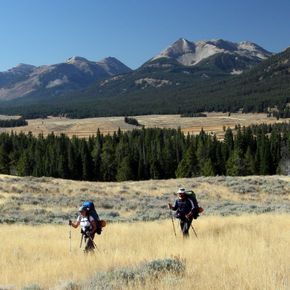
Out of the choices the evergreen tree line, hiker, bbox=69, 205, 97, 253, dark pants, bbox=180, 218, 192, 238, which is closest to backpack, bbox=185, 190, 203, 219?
dark pants, bbox=180, 218, 192, 238

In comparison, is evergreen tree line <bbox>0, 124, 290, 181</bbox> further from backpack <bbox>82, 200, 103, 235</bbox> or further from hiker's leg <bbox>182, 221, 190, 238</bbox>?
backpack <bbox>82, 200, 103, 235</bbox>

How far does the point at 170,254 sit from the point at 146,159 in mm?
92979

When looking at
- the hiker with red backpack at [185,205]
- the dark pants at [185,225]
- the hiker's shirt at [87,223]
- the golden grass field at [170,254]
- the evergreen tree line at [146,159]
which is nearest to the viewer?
the golden grass field at [170,254]

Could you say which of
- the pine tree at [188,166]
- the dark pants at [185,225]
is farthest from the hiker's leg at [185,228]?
the pine tree at [188,166]

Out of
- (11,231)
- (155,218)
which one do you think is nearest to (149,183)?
(155,218)

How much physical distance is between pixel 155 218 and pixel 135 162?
248ft

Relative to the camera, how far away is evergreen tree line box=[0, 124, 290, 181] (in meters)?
95.5

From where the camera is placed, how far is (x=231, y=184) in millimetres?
50250

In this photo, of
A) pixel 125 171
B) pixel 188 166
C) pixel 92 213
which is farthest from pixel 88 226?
pixel 188 166

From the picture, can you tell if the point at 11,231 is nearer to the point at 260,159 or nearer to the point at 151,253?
the point at 151,253

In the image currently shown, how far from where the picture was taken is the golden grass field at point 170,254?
7852 millimetres

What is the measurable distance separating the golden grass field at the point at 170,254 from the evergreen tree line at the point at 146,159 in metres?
75.0

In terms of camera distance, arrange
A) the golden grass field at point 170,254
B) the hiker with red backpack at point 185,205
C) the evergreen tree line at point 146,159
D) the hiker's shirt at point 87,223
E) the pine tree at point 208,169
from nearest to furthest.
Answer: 1. the golden grass field at point 170,254
2. the hiker's shirt at point 87,223
3. the hiker with red backpack at point 185,205
4. the pine tree at point 208,169
5. the evergreen tree line at point 146,159

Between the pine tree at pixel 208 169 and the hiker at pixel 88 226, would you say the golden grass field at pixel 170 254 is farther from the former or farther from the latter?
the pine tree at pixel 208 169
